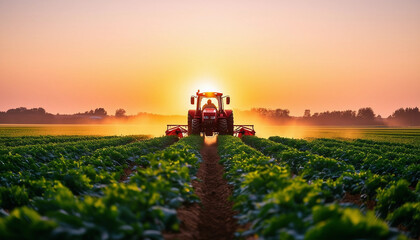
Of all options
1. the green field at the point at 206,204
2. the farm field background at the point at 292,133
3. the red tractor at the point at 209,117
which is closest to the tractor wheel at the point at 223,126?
the red tractor at the point at 209,117

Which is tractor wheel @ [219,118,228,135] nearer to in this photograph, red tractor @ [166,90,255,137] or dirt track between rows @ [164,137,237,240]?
red tractor @ [166,90,255,137]

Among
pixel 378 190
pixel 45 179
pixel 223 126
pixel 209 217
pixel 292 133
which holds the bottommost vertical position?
pixel 292 133

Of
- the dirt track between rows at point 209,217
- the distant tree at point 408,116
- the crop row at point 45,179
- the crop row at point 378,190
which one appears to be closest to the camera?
the dirt track between rows at point 209,217

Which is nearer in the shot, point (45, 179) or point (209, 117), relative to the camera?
point (45, 179)

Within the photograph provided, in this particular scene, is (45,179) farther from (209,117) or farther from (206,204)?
(209,117)

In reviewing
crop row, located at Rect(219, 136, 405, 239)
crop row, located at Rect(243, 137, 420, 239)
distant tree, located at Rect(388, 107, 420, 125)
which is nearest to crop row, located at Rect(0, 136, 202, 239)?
Answer: crop row, located at Rect(219, 136, 405, 239)

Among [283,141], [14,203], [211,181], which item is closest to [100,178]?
[14,203]

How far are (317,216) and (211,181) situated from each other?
767cm

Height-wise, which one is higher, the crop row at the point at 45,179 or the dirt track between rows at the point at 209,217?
the crop row at the point at 45,179

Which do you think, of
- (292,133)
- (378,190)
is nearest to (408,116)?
(292,133)

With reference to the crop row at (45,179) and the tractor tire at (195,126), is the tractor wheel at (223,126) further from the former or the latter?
the crop row at (45,179)

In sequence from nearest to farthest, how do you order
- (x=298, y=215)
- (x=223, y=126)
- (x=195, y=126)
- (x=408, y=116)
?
(x=298, y=215)
(x=195, y=126)
(x=223, y=126)
(x=408, y=116)

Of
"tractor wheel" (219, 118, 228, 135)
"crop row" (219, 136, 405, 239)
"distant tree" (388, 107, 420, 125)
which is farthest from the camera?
"distant tree" (388, 107, 420, 125)

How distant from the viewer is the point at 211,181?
11055 mm
